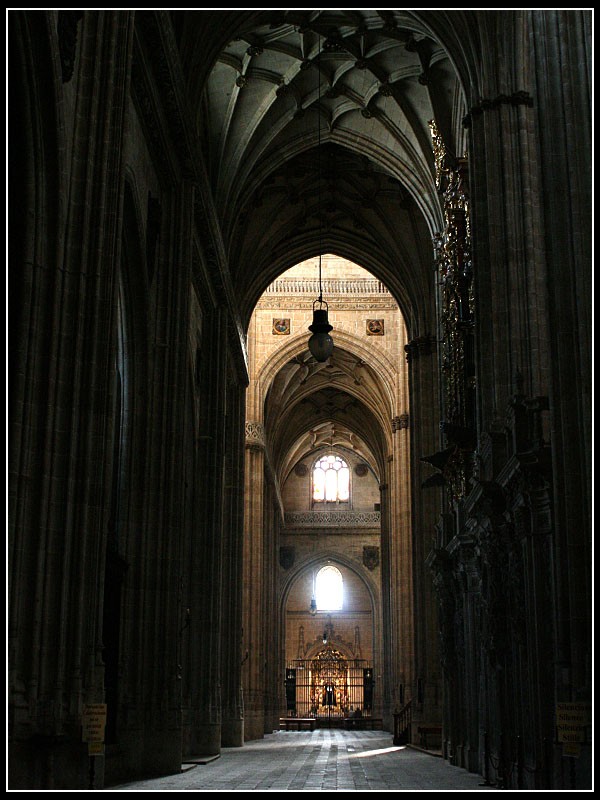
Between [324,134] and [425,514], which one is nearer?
[324,134]

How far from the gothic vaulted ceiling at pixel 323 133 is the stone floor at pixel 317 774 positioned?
12012 millimetres

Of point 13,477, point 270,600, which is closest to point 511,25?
point 13,477

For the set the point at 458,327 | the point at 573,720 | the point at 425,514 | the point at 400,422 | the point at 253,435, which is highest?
the point at 458,327

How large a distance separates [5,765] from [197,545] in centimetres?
1409

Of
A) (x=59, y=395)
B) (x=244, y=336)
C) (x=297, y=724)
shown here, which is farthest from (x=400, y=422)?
(x=59, y=395)

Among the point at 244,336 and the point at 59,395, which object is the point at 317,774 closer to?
the point at 59,395

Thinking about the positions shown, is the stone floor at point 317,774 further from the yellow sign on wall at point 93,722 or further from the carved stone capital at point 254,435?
the carved stone capital at point 254,435

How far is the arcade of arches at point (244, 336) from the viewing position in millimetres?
9594

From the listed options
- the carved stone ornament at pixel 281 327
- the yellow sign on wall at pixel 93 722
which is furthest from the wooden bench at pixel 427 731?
the carved stone ornament at pixel 281 327

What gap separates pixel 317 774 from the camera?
15648 mm

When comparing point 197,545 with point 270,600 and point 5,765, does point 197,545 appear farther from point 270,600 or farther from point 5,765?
point 270,600

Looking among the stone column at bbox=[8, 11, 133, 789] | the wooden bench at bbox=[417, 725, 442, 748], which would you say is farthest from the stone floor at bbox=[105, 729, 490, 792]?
the stone column at bbox=[8, 11, 133, 789]

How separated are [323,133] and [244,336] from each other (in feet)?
23.6

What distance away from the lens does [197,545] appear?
21.9m
